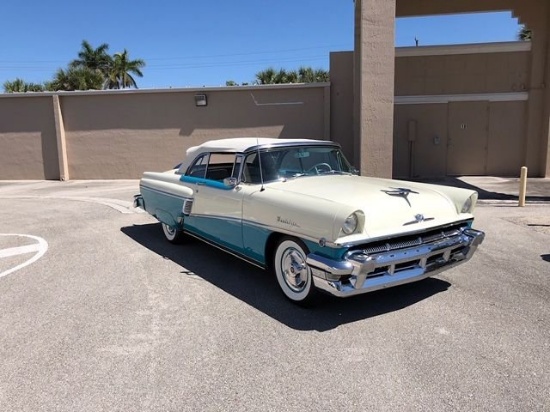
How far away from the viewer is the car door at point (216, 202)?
5059 millimetres

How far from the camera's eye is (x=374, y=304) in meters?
4.38

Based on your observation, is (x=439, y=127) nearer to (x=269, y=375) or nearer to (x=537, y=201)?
(x=537, y=201)

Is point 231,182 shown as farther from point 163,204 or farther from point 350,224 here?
point 163,204

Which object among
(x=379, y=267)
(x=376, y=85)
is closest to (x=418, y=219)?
(x=379, y=267)

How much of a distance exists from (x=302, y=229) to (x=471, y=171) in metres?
13.1

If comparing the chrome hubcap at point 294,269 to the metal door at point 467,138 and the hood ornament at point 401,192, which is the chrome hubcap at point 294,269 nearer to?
the hood ornament at point 401,192

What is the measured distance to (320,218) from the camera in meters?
3.89

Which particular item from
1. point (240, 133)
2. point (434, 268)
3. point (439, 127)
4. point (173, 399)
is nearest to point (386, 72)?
point (439, 127)

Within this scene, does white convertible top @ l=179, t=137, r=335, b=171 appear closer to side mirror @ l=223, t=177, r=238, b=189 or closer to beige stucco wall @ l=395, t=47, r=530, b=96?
side mirror @ l=223, t=177, r=238, b=189

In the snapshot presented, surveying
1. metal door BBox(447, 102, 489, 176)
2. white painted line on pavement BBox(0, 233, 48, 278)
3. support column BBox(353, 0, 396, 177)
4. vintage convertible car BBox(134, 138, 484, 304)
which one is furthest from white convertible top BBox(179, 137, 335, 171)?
metal door BBox(447, 102, 489, 176)

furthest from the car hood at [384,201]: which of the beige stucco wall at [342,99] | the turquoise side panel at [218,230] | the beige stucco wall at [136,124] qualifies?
the beige stucco wall at [136,124]

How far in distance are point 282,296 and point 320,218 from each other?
1095mm

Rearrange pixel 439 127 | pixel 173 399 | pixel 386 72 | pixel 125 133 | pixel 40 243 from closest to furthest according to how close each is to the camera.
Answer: pixel 173 399, pixel 40 243, pixel 386 72, pixel 439 127, pixel 125 133

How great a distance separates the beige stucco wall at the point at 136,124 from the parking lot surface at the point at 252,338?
10.1m
